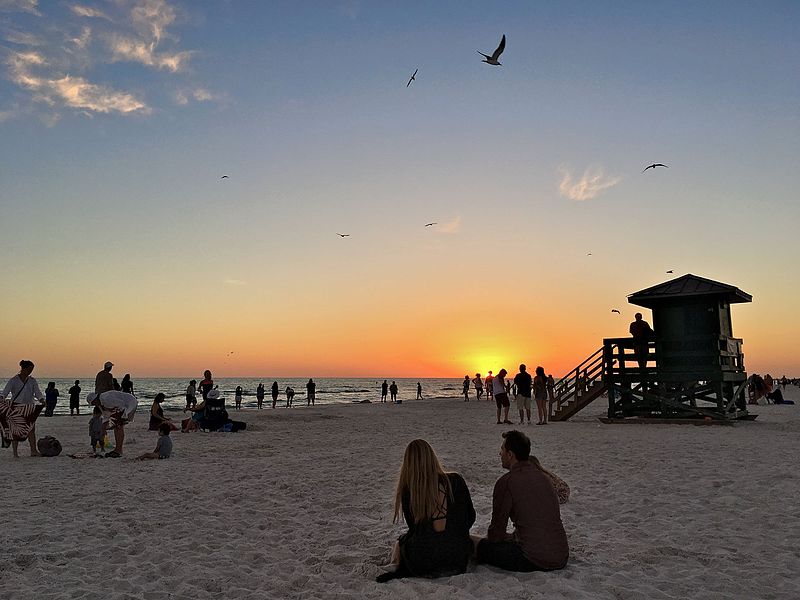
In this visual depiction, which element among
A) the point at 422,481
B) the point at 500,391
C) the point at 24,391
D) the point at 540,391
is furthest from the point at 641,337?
the point at 24,391

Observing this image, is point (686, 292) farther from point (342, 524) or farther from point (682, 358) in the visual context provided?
point (342, 524)

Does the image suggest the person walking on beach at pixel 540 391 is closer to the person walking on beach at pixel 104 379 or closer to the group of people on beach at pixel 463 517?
the person walking on beach at pixel 104 379

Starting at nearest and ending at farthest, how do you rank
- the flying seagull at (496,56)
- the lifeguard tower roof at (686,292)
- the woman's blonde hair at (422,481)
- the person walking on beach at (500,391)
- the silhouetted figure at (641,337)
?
1. the woman's blonde hair at (422,481)
2. the flying seagull at (496,56)
3. the lifeguard tower roof at (686,292)
4. the silhouetted figure at (641,337)
5. the person walking on beach at (500,391)

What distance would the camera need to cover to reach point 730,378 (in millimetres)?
19234

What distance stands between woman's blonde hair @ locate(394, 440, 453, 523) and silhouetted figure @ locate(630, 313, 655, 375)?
54.4 ft

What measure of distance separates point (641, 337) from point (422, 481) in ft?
55.0

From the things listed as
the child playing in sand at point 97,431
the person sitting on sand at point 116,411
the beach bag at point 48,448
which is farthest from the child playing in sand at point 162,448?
the beach bag at point 48,448

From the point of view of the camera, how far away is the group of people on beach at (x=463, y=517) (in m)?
4.82

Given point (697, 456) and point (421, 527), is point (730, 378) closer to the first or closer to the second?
point (697, 456)

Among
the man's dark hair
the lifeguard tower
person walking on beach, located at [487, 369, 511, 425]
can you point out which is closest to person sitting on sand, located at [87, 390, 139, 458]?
the man's dark hair

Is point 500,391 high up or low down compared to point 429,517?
up

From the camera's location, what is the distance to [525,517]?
16.4 feet

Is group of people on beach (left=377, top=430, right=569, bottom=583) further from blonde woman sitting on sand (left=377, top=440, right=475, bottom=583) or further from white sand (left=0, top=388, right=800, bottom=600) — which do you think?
white sand (left=0, top=388, right=800, bottom=600)

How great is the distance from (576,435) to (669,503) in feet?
29.1
